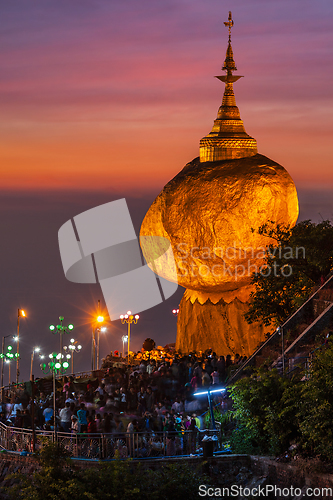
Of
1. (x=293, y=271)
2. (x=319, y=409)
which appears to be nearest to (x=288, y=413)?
(x=319, y=409)

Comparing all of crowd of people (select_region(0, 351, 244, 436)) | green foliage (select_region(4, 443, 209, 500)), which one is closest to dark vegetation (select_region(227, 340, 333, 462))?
crowd of people (select_region(0, 351, 244, 436))

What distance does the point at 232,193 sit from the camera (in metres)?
36.8

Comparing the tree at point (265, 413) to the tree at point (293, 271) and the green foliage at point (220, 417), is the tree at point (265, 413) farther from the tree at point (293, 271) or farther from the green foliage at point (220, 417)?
the tree at point (293, 271)

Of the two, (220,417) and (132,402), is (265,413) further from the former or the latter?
(132,402)

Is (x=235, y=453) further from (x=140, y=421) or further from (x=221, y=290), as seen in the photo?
(x=221, y=290)

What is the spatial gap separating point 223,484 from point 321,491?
9.13 ft

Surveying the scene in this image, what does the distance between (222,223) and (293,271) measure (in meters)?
7.94

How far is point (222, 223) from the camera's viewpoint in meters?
36.9

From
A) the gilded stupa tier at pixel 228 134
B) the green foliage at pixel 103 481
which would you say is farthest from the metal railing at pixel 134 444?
the gilded stupa tier at pixel 228 134

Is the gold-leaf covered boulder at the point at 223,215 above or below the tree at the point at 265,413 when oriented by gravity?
above

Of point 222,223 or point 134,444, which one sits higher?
point 222,223

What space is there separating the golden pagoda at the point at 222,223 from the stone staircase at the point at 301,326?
9.48 metres

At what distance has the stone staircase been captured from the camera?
2439 centimetres

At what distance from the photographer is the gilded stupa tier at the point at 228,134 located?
125 feet
